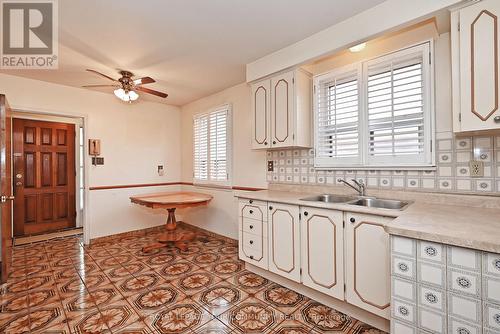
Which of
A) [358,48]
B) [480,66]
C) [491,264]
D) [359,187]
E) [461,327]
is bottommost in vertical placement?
[461,327]

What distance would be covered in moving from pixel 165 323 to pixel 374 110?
2.57m

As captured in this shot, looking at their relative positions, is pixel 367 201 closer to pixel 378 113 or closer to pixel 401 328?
pixel 378 113

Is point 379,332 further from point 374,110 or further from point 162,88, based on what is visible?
point 162,88

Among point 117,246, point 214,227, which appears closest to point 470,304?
point 214,227

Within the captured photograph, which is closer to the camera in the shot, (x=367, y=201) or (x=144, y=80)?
(x=367, y=201)

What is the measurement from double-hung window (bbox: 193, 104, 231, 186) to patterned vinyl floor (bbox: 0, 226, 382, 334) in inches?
52.0

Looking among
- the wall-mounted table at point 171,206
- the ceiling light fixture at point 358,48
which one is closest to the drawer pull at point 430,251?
the ceiling light fixture at point 358,48

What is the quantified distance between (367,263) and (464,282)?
684 millimetres

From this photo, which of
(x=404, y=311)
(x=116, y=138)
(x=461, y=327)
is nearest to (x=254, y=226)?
(x=404, y=311)

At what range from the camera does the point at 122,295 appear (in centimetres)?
222

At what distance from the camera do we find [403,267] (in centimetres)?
123

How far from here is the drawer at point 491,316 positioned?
3.32 ft

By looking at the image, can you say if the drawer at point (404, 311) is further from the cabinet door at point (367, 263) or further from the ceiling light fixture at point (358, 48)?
the ceiling light fixture at point (358, 48)

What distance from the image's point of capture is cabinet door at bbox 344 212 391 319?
1.65 m
